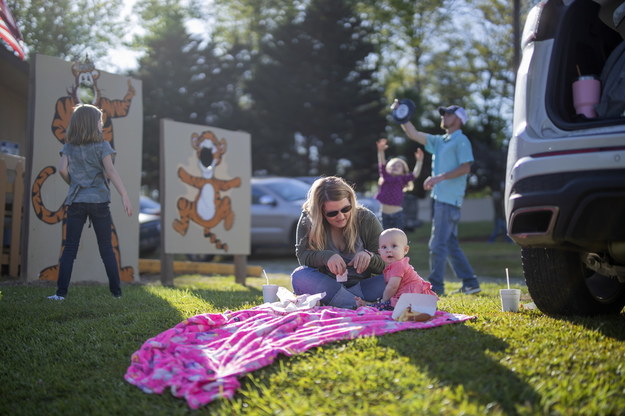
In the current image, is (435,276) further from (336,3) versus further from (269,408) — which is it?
(336,3)

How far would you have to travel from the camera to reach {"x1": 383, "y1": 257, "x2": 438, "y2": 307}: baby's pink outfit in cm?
445

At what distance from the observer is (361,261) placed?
4574 mm

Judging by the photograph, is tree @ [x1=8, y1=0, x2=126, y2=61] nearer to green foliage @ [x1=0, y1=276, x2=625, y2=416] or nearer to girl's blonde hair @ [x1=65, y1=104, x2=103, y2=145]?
girl's blonde hair @ [x1=65, y1=104, x2=103, y2=145]

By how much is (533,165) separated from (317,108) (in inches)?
1061

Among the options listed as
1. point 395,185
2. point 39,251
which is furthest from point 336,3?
point 39,251

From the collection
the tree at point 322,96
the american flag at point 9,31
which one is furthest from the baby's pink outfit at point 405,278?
the tree at point 322,96

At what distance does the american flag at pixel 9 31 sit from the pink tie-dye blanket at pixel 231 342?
4877 mm

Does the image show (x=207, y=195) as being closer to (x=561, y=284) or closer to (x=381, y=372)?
(x=561, y=284)

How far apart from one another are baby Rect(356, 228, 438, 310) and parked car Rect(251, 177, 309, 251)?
28.6 feet

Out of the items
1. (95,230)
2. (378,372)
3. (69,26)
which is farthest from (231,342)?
(69,26)

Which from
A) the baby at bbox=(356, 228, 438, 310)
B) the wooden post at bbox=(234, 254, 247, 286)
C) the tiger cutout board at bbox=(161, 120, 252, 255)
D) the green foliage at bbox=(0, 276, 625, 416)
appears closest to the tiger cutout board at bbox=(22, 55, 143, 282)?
the tiger cutout board at bbox=(161, 120, 252, 255)

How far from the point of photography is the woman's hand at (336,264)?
14.9ft

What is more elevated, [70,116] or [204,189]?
[70,116]

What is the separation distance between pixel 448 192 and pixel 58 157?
4.18 metres
